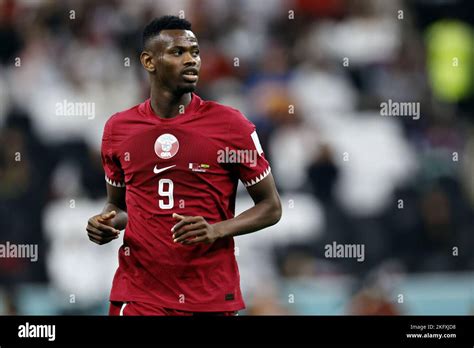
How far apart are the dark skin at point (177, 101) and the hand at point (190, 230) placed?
0.10 m

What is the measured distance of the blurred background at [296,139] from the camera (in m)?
9.14

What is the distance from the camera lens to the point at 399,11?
10.8 meters

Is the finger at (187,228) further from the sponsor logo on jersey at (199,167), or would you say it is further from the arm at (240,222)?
the sponsor logo on jersey at (199,167)

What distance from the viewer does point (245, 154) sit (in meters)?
5.42

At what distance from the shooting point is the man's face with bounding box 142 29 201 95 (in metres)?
5.45

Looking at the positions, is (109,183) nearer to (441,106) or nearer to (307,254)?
(307,254)

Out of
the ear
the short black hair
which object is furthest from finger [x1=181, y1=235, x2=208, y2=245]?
the short black hair

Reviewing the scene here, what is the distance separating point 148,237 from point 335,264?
4.08 meters

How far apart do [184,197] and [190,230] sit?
0.34 m

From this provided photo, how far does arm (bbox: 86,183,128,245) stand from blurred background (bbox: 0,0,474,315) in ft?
10.3

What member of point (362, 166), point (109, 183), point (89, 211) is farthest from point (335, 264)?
point (109, 183)

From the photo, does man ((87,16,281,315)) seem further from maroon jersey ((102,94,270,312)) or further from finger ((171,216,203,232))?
finger ((171,216,203,232))

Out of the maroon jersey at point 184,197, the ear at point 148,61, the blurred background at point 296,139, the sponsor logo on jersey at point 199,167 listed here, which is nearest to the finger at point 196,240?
the maroon jersey at point 184,197

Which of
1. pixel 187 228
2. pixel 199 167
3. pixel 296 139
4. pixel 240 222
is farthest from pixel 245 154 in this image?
pixel 296 139
